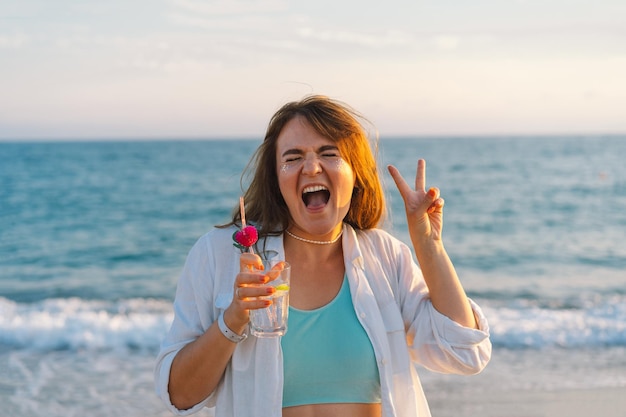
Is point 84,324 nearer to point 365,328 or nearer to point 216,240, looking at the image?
point 216,240

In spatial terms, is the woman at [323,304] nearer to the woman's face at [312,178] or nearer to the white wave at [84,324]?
the woman's face at [312,178]

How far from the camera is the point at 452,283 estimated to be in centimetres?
279

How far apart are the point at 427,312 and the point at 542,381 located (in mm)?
4275

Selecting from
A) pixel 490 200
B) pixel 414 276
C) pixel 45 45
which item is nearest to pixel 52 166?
pixel 45 45

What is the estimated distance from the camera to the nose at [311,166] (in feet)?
8.89

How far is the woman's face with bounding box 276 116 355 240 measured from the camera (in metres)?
2.74

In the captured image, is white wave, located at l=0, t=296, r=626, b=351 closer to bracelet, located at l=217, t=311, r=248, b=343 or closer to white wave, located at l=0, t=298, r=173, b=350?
white wave, located at l=0, t=298, r=173, b=350

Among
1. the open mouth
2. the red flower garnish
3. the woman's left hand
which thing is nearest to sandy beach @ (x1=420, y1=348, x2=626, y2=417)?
the woman's left hand

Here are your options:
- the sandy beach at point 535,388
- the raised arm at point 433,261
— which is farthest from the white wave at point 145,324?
the raised arm at point 433,261

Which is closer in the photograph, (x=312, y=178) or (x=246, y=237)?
(x=246, y=237)

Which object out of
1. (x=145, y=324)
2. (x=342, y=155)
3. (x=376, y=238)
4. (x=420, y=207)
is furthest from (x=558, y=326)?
(x=342, y=155)

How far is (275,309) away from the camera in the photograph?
8.19ft

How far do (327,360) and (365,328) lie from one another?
18 cm

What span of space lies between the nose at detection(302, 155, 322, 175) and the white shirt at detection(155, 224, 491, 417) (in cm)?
32
